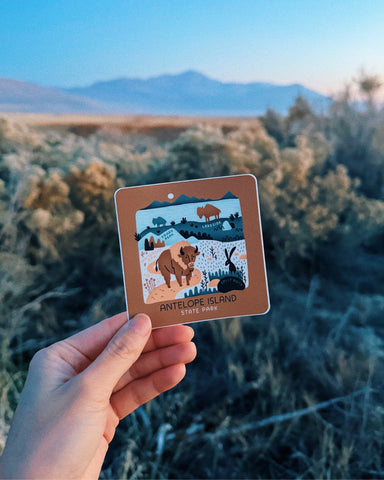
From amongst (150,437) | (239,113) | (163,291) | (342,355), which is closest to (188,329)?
(163,291)

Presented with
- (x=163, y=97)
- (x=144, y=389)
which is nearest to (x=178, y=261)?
(x=144, y=389)

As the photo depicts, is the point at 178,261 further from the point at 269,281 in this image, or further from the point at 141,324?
the point at 269,281

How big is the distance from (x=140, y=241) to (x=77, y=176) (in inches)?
36.2

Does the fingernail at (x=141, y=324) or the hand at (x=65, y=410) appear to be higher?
the fingernail at (x=141, y=324)

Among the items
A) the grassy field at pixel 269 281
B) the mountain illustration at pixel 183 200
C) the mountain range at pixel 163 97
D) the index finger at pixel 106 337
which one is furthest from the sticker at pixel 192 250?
the mountain range at pixel 163 97

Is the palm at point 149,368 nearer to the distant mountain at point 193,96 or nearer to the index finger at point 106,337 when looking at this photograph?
the index finger at point 106,337

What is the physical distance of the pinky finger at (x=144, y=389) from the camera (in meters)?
1.03

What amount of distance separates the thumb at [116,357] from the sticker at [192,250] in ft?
0.24

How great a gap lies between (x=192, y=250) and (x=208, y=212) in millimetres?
96

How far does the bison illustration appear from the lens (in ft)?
2.93

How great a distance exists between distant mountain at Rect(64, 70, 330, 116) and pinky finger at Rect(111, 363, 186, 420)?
1.41 metres

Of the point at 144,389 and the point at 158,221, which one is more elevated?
the point at 158,221

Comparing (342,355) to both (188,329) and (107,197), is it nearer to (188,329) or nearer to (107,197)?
(188,329)

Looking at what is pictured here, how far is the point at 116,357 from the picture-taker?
0.75 meters
